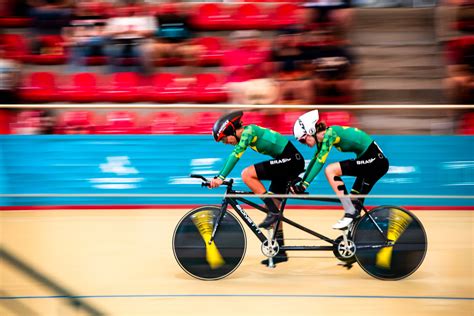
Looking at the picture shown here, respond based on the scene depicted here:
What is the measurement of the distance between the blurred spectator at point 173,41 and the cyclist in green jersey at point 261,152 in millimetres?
3995

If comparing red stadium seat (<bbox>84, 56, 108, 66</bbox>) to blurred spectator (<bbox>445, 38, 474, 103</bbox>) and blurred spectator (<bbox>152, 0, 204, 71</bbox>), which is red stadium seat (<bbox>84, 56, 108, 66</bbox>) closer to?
blurred spectator (<bbox>152, 0, 204, 71</bbox>)

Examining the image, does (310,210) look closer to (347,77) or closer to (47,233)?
(47,233)

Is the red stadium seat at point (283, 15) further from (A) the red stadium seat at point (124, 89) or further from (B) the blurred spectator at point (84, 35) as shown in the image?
(B) the blurred spectator at point (84, 35)

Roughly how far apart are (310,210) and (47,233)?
1.46 m

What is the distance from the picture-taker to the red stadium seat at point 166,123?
547 cm

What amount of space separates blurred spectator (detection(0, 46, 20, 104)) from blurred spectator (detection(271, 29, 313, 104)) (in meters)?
2.96

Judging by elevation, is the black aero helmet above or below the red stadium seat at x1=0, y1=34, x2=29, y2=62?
below

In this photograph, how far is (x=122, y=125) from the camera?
212 inches

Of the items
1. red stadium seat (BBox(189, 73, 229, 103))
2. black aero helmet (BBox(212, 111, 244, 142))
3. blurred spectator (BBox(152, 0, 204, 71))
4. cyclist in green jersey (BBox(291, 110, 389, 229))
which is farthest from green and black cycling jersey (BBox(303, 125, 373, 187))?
blurred spectator (BBox(152, 0, 204, 71))

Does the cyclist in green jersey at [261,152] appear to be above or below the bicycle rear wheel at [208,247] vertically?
above

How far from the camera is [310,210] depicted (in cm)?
388

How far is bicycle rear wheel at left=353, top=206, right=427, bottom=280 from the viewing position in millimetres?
4047

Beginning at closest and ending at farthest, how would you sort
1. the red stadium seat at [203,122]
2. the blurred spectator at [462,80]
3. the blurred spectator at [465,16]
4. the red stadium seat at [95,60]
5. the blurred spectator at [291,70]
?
the red stadium seat at [203,122] → the blurred spectator at [462,80] → the blurred spectator at [291,70] → the blurred spectator at [465,16] → the red stadium seat at [95,60]

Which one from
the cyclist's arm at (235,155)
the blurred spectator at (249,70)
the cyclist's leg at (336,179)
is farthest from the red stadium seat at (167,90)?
the cyclist's leg at (336,179)
